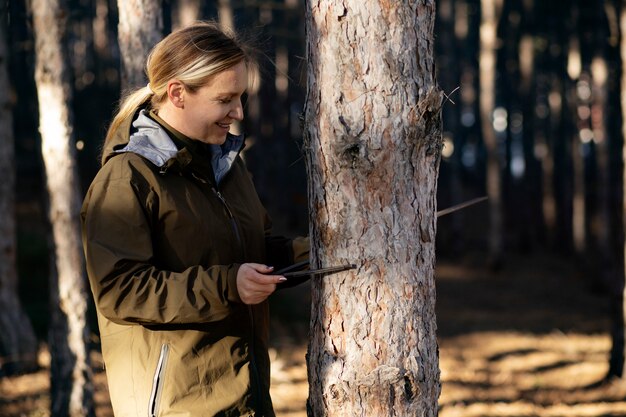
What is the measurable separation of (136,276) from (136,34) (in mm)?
3225

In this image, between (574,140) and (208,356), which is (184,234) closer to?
(208,356)

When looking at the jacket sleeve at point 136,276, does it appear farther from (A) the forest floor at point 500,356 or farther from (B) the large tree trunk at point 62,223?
(A) the forest floor at point 500,356

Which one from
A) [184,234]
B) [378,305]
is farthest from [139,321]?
[378,305]

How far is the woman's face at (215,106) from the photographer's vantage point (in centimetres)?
259

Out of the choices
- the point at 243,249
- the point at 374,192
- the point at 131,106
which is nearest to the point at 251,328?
the point at 243,249

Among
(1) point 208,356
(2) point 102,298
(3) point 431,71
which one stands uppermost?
(3) point 431,71

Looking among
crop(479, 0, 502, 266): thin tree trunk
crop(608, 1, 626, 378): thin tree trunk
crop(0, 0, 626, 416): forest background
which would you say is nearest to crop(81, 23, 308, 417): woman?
crop(0, 0, 626, 416): forest background

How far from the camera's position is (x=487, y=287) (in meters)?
18.6

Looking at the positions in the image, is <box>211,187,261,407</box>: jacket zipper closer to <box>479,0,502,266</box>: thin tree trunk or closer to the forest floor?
the forest floor

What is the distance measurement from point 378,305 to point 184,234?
68 cm

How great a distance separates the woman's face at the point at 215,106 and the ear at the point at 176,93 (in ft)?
0.04

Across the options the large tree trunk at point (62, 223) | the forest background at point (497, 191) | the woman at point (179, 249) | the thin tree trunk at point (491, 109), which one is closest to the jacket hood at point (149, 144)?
the woman at point (179, 249)

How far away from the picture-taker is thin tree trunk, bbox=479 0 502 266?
18875mm

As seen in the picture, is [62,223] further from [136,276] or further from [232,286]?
[232,286]
